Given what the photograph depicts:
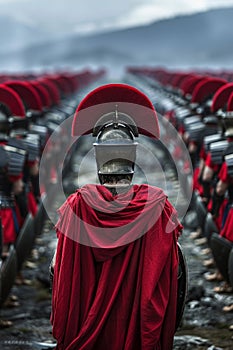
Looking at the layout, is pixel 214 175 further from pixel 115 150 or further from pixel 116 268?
pixel 116 268

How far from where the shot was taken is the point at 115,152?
3.94m

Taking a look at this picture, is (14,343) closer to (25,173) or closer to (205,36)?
(25,173)

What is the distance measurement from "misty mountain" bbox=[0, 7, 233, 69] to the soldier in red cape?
115 m

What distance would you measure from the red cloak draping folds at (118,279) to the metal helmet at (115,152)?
0.13m

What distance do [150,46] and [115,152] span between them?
6024 inches

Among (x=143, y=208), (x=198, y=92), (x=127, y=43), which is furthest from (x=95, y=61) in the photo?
(x=143, y=208)

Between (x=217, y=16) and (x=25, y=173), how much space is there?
5791 inches

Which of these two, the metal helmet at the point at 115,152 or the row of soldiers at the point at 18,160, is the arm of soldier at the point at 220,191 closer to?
the row of soldiers at the point at 18,160

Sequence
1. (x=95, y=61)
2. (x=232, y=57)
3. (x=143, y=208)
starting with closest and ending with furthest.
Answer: (x=143, y=208), (x=232, y=57), (x=95, y=61)

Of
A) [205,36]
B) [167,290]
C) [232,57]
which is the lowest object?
[167,290]

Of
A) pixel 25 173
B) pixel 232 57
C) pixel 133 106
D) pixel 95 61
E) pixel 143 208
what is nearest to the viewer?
pixel 143 208

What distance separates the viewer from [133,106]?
14.2ft

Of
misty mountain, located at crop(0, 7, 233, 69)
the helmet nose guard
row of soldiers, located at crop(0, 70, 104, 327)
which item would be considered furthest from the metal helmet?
misty mountain, located at crop(0, 7, 233, 69)

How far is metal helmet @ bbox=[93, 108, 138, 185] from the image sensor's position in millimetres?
3885
